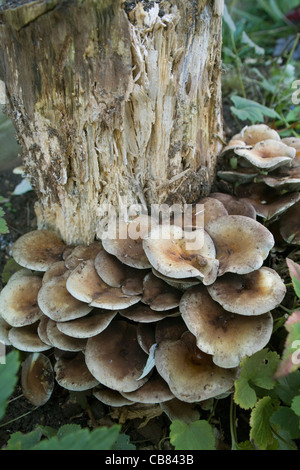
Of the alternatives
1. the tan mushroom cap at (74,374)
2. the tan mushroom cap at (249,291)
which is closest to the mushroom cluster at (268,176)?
the tan mushroom cap at (249,291)

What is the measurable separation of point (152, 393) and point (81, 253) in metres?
1.21

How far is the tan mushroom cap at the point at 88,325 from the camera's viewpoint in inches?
102

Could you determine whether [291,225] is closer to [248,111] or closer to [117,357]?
[248,111]

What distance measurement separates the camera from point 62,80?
261cm

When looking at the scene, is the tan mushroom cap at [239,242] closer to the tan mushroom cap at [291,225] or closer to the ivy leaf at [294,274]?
the ivy leaf at [294,274]

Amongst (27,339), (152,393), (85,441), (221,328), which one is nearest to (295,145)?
(221,328)

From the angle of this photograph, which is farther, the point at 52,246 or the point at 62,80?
the point at 52,246

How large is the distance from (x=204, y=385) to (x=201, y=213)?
131 centimetres

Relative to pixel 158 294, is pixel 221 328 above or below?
below

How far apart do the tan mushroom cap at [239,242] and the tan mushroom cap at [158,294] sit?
1.19 feet

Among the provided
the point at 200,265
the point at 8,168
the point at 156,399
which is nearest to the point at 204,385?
the point at 156,399

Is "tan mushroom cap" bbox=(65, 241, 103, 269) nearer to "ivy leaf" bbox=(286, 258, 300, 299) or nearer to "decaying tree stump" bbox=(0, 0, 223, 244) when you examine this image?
"decaying tree stump" bbox=(0, 0, 223, 244)

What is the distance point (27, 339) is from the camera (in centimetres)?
297

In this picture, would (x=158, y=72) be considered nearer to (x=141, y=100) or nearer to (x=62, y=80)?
(x=141, y=100)
